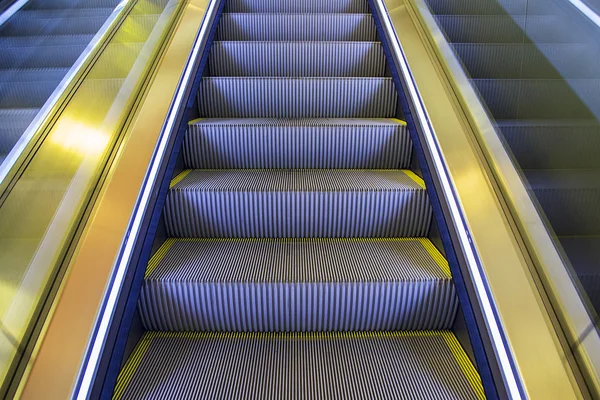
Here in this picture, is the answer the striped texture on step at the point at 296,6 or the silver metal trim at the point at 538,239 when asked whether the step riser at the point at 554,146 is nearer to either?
the silver metal trim at the point at 538,239

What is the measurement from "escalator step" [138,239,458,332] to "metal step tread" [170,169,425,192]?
1.30 feet

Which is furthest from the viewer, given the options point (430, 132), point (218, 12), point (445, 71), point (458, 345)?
point (218, 12)

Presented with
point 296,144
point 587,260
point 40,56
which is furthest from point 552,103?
point 40,56

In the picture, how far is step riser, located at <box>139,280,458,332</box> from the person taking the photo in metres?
1.83

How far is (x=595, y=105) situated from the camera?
1.47 metres

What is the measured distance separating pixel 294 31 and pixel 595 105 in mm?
2433

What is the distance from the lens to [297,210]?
2.21 m

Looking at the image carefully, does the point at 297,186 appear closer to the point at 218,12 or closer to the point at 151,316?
the point at 151,316

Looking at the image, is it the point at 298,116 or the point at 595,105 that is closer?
the point at 595,105

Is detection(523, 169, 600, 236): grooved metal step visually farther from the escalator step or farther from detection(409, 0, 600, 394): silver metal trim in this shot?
the escalator step

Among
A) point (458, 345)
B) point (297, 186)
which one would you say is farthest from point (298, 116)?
point (458, 345)

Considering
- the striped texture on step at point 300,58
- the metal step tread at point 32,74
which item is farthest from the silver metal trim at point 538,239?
the metal step tread at point 32,74

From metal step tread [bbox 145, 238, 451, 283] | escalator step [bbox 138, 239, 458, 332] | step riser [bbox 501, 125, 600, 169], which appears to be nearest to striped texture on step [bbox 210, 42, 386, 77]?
metal step tread [bbox 145, 238, 451, 283]

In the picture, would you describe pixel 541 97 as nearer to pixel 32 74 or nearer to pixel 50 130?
pixel 50 130
